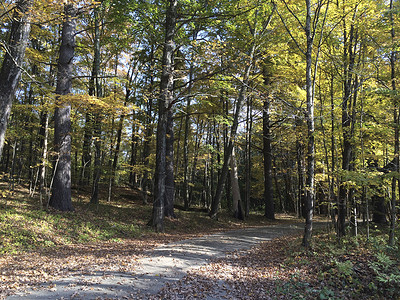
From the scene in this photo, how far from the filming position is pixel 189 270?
17.6 ft

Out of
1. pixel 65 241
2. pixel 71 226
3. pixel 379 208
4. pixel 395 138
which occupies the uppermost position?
pixel 395 138

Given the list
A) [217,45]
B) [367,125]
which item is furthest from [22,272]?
[367,125]

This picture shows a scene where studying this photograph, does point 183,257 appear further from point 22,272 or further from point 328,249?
point 328,249

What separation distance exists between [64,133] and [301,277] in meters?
9.15

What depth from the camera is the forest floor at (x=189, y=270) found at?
4.36 metres

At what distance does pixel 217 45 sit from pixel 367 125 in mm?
5453

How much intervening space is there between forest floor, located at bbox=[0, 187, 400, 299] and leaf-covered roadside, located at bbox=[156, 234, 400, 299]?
17 mm

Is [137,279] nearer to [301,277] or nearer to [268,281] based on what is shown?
[268,281]

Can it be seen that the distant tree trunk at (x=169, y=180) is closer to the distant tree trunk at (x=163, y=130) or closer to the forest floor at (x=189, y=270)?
the distant tree trunk at (x=163, y=130)

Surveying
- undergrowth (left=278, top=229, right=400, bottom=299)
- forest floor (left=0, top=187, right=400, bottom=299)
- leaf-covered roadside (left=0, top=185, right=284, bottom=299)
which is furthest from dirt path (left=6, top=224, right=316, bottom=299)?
undergrowth (left=278, top=229, right=400, bottom=299)

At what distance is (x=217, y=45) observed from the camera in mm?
8828

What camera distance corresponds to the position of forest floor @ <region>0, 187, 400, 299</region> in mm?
4355

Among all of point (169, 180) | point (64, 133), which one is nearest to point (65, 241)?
point (64, 133)

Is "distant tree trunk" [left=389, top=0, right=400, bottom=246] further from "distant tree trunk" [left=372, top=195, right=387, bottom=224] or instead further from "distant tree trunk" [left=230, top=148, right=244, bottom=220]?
"distant tree trunk" [left=230, top=148, right=244, bottom=220]
